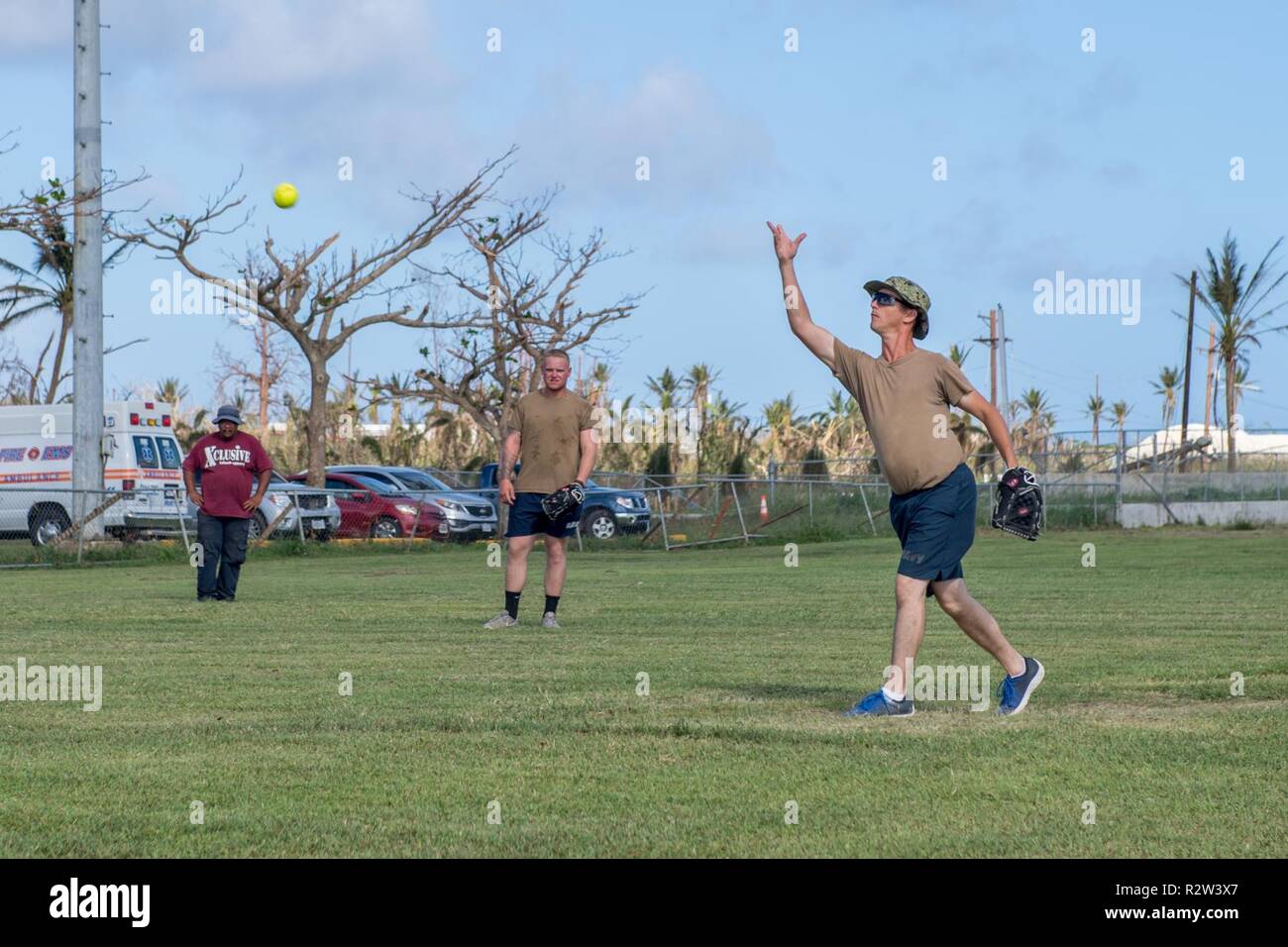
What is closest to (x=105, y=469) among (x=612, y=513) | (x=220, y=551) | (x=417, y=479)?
(x=417, y=479)

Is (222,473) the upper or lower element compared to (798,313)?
lower

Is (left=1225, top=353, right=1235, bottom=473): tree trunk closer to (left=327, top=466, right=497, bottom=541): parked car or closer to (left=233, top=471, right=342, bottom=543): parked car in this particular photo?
(left=327, top=466, right=497, bottom=541): parked car

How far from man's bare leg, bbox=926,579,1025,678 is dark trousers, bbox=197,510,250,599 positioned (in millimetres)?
9773

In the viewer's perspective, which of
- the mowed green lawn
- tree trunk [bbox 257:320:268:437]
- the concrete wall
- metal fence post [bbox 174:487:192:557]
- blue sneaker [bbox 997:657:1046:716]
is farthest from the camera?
tree trunk [bbox 257:320:268:437]

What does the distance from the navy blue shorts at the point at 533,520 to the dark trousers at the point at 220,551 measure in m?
4.17

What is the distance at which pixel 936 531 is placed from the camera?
8.01 metres

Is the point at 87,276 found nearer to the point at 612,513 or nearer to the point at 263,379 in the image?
the point at 612,513

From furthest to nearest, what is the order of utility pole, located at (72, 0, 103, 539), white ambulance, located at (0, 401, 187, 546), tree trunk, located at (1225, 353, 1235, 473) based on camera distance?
tree trunk, located at (1225, 353, 1235, 473) < white ambulance, located at (0, 401, 187, 546) < utility pole, located at (72, 0, 103, 539)

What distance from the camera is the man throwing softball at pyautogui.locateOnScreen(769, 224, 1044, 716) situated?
8016 millimetres

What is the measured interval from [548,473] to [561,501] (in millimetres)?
269

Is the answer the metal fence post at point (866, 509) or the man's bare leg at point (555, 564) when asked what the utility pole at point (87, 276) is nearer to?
the metal fence post at point (866, 509)

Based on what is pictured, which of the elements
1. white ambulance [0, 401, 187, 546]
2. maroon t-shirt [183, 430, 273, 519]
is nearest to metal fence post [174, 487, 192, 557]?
white ambulance [0, 401, 187, 546]

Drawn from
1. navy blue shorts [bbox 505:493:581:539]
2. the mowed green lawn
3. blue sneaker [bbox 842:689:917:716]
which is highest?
navy blue shorts [bbox 505:493:581:539]

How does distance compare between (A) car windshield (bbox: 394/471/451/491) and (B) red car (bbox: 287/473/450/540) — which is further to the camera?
(A) car windshield (bbox: 394/471/451/491)
